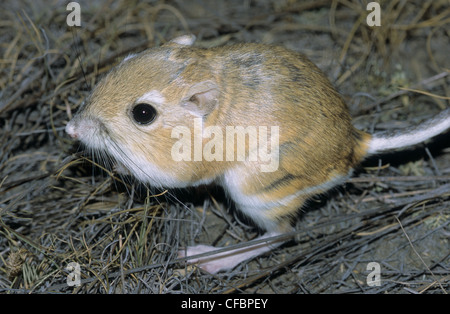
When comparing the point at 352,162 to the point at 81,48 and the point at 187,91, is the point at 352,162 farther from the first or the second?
the point at 81,48

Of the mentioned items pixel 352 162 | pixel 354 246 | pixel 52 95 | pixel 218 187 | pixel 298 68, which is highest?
pixel 298 68

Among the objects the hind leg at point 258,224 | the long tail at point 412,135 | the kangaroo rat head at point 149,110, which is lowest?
the hind leg at point 258,224

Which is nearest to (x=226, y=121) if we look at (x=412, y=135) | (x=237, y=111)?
(x=237, y=111)

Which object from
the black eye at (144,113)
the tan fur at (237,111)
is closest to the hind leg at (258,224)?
the tan fur at (237,111)

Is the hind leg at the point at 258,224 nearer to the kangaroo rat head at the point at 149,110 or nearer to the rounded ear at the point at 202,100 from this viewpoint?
the kangaroo rat head at the point at 149,110

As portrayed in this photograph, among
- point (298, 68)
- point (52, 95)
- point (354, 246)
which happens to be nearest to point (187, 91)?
point (298, 68)

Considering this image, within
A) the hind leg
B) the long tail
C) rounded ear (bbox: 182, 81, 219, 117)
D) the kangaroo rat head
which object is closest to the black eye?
the kangaroo rat head

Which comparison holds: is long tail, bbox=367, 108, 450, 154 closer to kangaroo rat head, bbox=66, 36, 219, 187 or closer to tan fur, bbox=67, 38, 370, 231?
tan fur, bbox=67, 38, 370, 231
